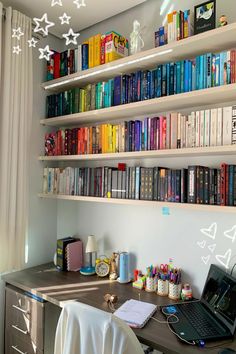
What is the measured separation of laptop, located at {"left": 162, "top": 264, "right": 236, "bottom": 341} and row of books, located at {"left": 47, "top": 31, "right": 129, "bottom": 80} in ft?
5.26

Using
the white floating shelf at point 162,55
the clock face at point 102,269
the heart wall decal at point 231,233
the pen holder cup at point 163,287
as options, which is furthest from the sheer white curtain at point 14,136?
the heart wall decal at point 231,233

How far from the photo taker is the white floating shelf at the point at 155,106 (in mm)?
1576

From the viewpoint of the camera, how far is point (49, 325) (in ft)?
6.25

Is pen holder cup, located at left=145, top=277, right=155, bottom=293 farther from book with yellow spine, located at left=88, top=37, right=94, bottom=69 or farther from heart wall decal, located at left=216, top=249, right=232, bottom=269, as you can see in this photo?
book with yellow spine, located at left=88, top=37, right=94, bottom=69

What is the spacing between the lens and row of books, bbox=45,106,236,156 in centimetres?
157

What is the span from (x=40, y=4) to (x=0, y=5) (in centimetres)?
29

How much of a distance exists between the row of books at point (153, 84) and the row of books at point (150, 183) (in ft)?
1.58

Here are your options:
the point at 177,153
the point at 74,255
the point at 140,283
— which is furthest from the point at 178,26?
the point at 74,255

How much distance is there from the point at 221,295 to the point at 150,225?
2.24ft

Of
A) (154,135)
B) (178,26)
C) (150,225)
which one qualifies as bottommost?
(150,225)

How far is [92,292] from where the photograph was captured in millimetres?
1900

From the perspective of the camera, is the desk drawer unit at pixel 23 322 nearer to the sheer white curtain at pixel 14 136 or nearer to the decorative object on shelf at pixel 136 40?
the sheer white curtain at pixel 14 136

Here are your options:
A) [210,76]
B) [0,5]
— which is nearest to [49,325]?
[210,76]

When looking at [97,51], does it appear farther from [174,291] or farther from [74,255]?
[174,291]
